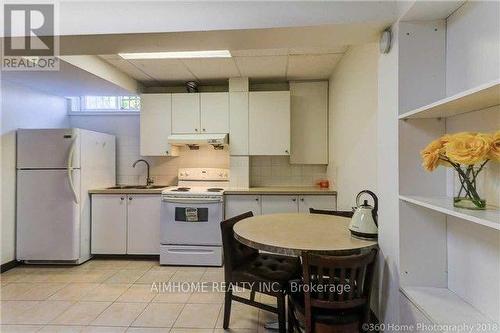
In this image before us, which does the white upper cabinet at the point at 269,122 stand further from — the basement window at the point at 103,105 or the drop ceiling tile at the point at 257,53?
the basement window at the point at 103,105

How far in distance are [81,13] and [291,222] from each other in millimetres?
1941

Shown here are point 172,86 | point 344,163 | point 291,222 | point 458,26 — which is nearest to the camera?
point 458,26

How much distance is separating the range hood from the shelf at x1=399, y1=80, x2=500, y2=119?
2.44 meters

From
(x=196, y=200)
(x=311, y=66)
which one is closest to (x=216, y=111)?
(x=196, y=200)

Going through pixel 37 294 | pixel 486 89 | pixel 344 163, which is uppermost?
pixel 486 89

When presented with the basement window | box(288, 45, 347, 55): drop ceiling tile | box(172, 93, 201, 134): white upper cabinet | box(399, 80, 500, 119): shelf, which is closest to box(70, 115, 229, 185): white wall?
the basement window

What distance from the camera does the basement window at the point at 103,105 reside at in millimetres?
4160

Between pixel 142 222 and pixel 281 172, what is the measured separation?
1.94m

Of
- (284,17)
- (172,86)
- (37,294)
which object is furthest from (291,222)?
(172,86)

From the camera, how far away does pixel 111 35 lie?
172 cm

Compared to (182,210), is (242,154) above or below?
above

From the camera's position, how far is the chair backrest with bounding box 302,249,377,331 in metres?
1.40

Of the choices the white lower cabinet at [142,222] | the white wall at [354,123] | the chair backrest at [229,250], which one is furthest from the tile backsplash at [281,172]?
the chair backrest at [229,250]

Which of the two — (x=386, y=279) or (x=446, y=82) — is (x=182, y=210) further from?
(x=446, y=82)
